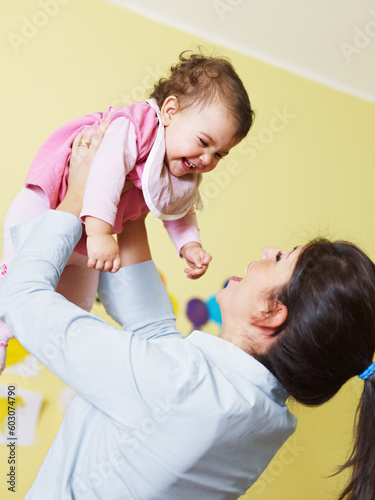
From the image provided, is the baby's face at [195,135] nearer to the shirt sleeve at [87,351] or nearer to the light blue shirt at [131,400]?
the light blue shirt at [131,400]

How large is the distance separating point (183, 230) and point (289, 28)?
122 cm

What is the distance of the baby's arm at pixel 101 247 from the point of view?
32.8 inches

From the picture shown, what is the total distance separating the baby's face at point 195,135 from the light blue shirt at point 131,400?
0.78 feet

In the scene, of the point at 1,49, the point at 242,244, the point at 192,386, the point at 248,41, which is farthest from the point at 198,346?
the point at 248,41

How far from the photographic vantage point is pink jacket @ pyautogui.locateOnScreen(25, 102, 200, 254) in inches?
34.1

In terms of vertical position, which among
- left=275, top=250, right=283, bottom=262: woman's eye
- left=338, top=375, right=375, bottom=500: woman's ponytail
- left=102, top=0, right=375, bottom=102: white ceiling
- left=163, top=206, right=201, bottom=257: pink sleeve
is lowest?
left=338, top=375, right=375, bottom=500: woman's ponytail

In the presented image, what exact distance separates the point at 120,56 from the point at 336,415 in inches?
55.8

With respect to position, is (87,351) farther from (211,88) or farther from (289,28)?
(289,28)

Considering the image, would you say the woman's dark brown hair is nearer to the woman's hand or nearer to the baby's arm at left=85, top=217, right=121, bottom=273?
the baby's arm at left=85, top=217, right=121, bottom=273

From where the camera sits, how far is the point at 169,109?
3.26ft

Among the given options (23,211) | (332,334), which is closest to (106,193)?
(23,211)

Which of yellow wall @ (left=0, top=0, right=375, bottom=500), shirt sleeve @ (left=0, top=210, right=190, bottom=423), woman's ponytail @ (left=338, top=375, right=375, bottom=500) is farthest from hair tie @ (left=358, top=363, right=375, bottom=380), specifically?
yellow wall @ (left=0, top=0, right=375, bottom=500)

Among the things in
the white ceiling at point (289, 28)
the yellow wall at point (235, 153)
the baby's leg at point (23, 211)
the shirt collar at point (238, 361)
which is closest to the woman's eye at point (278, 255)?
the shirt collar at point (238, 361)

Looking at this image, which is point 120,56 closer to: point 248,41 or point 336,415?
point 248,41
